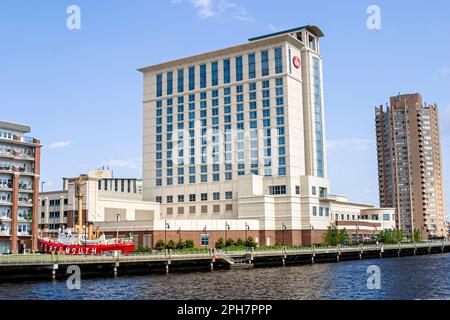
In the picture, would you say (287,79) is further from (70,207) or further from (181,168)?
(70,207)

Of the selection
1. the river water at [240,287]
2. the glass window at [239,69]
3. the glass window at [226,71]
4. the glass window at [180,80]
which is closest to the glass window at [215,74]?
the glass window at [226,71]

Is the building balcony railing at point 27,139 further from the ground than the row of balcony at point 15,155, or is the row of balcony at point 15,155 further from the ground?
the building balcony railing at point 27,139

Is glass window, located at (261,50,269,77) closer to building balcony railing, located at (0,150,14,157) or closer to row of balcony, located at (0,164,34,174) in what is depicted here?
row of balcony, located at (0,164,34,174)

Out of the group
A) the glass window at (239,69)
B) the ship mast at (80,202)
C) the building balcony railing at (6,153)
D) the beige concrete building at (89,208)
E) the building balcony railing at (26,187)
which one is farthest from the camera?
the glass window at (239,69)

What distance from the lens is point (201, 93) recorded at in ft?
511

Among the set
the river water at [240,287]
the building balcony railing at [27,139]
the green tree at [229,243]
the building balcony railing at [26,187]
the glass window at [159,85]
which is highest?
the glass window at [159,85]

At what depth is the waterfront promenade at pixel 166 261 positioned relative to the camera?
7156 cm

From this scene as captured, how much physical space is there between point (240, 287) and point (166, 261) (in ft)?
88.4

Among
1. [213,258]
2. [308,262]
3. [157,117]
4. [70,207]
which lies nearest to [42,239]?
[70,207]

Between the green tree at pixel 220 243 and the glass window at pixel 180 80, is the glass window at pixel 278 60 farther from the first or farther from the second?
the green tree at pixel 220 243

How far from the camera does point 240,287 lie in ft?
201

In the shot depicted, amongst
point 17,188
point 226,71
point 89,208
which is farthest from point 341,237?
point 17,188

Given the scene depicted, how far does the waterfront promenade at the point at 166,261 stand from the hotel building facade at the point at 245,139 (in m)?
18.0
